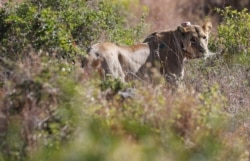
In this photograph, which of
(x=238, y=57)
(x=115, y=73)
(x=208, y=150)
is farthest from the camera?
(x=238, y=57)

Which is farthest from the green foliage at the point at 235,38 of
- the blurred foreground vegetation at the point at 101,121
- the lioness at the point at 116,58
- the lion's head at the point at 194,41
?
the blurred foreground vegetation at the point at 101,121

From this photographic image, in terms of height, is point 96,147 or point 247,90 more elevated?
point 96,147

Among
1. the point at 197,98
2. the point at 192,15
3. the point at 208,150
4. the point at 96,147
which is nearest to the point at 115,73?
the point at 197,98

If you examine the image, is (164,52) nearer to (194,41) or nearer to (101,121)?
(194,41)

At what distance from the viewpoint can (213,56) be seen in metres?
15.0

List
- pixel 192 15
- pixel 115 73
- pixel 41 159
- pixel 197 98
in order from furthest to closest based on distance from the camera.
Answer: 1. pixel 192 15
2. pixel 115 73
3. pixel 197 98
4. pixel 41 159

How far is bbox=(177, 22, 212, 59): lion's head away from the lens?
13531 mm

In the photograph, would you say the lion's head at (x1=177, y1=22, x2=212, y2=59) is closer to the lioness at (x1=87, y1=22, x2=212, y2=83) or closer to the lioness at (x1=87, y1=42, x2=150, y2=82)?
the lioness at (x1=87, y1=22, x2=212, y2=83)

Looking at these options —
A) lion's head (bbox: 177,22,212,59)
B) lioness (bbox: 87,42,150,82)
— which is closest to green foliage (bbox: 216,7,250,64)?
lion's head (bbox: 177,22,212,59)

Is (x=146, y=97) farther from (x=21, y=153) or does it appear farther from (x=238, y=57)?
(x=238, y=57)

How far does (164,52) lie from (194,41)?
532mm

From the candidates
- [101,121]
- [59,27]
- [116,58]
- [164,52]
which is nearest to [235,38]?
[164,52]

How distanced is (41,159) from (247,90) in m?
5.64

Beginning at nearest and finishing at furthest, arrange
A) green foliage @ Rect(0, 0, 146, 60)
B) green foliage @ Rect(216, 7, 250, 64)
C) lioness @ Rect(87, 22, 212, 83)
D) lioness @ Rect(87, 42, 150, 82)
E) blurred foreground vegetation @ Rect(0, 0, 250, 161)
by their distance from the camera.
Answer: blurred foreground vegetation @ Rect(0, 0, 250, 161)
lioness @ Rect(87, 42, 150, 82)
green foliage @ Rect(0, 0, 146, 60)
lioness @ Rect(87, 22, 212, 83)
green foliage @ Rect(216, 7, 250, 64)
